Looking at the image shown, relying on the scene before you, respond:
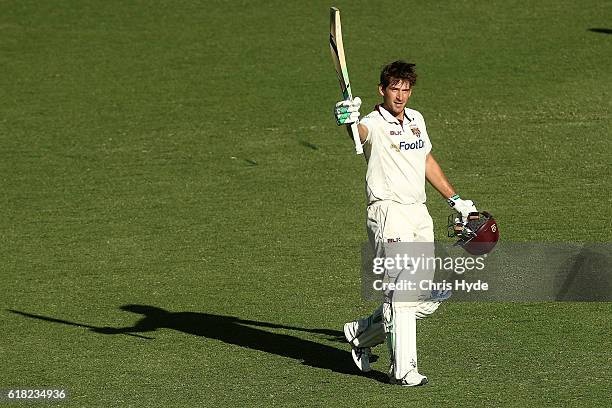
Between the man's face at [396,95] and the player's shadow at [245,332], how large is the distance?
6.38 ft

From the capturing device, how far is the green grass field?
31.1ft

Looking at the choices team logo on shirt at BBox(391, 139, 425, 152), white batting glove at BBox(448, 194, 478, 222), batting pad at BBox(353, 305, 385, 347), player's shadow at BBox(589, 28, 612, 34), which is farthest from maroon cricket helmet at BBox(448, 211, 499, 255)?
player's shadow at BBox(589, 28, 612, 34)

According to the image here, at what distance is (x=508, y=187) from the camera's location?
14273mm

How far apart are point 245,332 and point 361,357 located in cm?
147

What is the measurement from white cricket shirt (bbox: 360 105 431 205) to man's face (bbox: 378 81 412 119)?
3.0 inches

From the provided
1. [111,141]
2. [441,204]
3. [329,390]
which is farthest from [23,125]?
[329,390]

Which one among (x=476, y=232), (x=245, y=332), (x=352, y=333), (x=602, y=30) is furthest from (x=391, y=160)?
(x=602, y=30)

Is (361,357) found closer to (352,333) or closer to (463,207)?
(352,333)

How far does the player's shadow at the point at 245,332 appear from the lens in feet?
32.0

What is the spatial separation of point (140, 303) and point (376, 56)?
856 cm

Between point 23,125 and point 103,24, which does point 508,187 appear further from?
point 103,24

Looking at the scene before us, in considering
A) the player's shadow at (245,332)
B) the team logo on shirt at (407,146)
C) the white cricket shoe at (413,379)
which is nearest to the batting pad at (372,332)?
the player's shadow at (245,332)

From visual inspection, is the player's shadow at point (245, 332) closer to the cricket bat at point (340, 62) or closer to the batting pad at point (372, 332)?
the batting pad at point (372, 332)

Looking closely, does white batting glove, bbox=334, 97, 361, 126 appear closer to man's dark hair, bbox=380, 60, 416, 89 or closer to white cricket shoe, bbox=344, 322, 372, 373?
man's dark hair, bbox=380, 60, 416, 89
